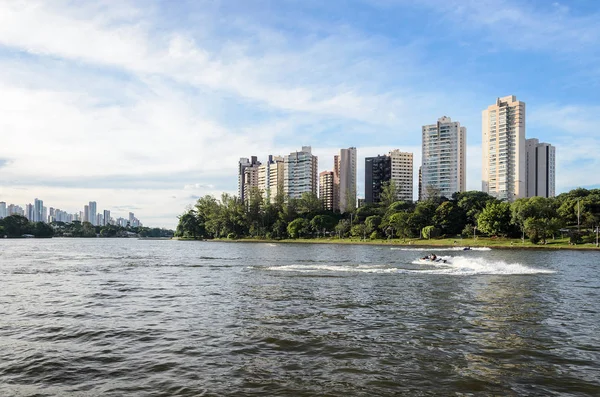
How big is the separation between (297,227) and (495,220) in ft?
284

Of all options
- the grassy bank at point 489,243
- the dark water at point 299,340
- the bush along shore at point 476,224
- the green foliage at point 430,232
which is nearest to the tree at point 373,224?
the bush along shore at point 476,224

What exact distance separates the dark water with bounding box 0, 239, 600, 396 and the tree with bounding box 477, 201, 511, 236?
96.1m

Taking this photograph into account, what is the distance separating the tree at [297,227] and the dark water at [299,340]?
155 metres

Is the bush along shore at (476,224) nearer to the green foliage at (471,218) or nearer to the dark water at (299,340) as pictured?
the green foliage at (471,218)

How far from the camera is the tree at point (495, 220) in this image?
5008 inches

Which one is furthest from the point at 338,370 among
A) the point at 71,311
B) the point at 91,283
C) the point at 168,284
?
the point at 91,283

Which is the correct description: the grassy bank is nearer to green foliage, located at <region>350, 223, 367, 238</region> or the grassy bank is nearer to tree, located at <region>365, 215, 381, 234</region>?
green foliage, located at <region>350, 223, 367, 238</region>

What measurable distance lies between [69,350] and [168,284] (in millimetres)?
21691

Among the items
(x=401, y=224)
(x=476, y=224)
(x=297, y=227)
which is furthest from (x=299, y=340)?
(x=297, y=227)

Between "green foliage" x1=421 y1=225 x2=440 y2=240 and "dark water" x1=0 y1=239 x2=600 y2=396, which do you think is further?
"green foliage" x1=421 y1=225 x2=440 y2=240

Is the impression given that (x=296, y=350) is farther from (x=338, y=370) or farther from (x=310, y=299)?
(x=310, y=299)

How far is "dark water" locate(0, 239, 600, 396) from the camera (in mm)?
13820

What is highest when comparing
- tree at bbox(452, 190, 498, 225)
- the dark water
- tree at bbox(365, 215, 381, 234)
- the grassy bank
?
tree at bbox(452, 190, 498, 225)

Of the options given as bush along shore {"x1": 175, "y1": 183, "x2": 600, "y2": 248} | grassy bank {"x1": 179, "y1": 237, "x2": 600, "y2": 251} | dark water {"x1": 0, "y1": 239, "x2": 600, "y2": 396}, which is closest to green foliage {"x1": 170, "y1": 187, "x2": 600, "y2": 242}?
bush along shore {"x1": 175, "y1": 183, "x2": 600, "y2": 248}
